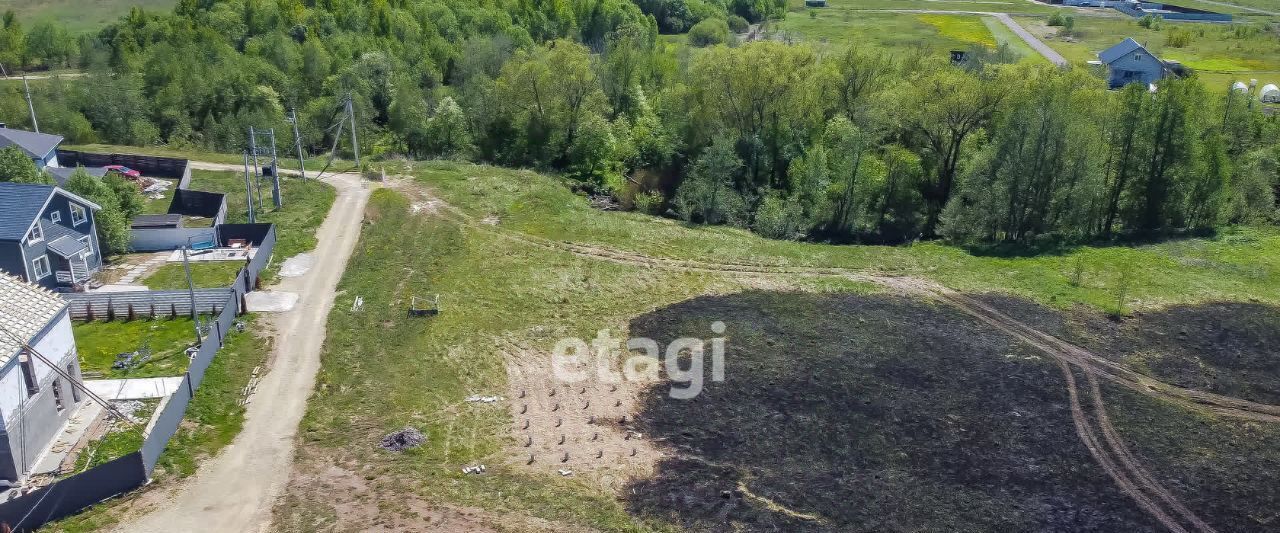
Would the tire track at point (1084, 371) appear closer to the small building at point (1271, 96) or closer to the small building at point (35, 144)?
the small building at point (35, 144)

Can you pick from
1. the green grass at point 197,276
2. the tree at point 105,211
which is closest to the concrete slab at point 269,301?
the green grass at point 197,276

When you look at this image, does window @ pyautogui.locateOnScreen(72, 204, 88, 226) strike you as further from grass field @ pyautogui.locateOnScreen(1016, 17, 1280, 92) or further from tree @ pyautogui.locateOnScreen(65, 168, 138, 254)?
grass field @ pyautogui.locateOnScreen(1016, 17, 1280, 92)

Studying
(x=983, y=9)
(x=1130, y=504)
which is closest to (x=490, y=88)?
(x=1130, y=504)

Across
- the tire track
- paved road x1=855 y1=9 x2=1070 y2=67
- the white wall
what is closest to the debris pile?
the white wall

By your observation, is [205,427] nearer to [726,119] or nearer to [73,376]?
[73,376]

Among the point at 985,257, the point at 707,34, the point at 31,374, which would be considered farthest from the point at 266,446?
the point at 707,34

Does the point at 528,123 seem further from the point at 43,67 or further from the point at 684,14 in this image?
the point at 684,14
